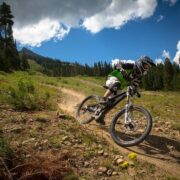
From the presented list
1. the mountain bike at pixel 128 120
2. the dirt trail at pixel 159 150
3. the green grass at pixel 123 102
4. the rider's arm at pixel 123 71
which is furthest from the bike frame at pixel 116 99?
the green grass at pixel 123 102

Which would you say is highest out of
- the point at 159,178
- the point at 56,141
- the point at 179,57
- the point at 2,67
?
the point at 179,57

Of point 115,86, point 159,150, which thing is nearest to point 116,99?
point 115,86

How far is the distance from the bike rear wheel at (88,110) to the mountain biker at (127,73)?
0.80 metres

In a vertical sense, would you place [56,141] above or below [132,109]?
below

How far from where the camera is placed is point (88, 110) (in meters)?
11.0

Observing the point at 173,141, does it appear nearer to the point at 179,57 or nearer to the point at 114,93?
the point at 114,93

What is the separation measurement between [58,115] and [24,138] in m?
2.58

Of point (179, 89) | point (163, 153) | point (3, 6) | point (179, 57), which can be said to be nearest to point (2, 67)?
point (3, 6)

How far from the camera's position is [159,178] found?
20.3ft

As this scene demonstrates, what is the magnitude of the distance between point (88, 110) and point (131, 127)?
2992mm

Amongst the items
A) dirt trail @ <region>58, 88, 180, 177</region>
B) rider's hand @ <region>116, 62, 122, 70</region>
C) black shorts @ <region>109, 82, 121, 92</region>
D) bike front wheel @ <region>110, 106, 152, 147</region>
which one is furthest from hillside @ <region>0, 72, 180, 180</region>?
rider's hand @ <region>116, 62, 122, 70</region>

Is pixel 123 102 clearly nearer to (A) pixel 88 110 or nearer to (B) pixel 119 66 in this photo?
(A) pixel 88 110

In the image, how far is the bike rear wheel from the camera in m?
10.6

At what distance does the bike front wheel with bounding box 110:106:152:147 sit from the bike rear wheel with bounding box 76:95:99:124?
152 cm
